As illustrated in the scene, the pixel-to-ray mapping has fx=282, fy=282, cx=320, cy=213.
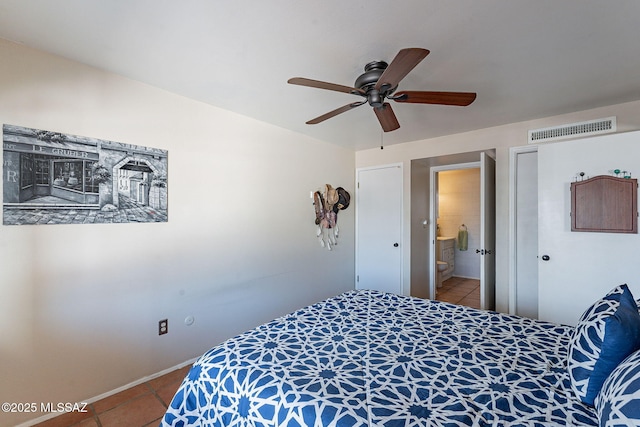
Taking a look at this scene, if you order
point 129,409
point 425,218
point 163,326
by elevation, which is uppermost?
point 425,218

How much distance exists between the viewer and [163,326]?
2342 mm

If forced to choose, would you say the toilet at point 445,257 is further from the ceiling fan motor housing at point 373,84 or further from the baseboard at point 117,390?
the baseboard at point 117,390

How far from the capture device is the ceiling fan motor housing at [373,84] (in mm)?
1720

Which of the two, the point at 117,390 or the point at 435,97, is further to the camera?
the point at 117,390

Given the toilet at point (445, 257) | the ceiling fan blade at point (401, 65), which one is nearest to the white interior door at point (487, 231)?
the toilet at point (445, 257)

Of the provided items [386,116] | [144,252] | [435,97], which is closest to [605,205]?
[435,97]

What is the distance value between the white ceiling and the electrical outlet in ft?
6.28

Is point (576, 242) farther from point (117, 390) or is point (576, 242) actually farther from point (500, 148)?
point (117, 390)

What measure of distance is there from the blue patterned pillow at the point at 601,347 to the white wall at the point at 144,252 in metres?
2.54

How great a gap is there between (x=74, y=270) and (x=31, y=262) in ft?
0.72

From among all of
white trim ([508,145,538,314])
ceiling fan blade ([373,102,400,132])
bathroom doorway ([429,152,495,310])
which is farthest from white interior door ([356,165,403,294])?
ceiling fan blade ([373,102,400,132])

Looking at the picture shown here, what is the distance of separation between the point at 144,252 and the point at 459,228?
5608mm

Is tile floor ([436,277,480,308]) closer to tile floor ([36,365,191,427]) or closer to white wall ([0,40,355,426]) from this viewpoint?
white wall ([0,40,355,426])

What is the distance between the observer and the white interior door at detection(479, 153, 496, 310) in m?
3.00
